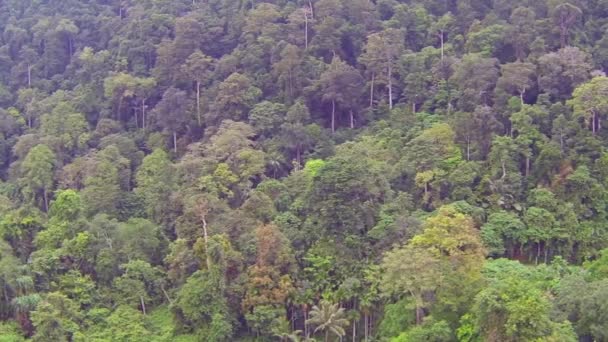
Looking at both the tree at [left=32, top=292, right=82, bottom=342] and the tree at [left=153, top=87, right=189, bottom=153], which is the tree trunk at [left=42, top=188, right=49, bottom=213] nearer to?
the tree at [left=153, top=87, right=189, bottom=153]

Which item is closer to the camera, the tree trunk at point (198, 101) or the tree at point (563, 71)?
the tree at point (563, 71)

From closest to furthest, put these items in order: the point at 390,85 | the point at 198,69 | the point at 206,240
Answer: the point at 206,240 < the point at 390,85 < the point at 198,69

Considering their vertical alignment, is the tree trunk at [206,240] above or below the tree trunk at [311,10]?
below

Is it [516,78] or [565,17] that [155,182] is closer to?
[516,78]

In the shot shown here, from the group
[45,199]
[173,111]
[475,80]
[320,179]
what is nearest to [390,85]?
[475,80]

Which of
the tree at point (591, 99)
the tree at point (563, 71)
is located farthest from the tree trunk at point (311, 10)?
the tree at point (591, 99)

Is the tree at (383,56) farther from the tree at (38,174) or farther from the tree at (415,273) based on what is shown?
the tree at (38,174)

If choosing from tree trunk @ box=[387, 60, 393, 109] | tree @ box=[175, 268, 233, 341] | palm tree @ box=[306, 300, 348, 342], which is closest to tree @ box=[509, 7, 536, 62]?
tree trunk @ box=[387, 60, 393, 109]
